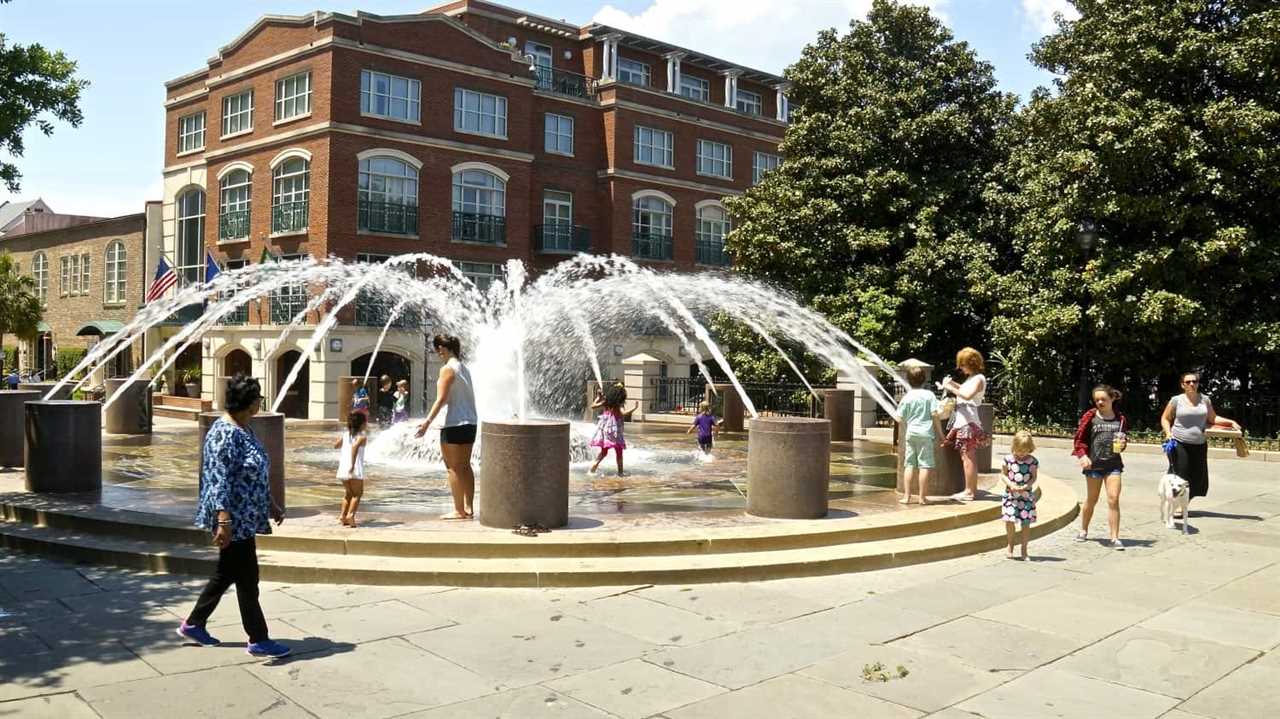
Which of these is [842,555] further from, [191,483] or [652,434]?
[652,434]

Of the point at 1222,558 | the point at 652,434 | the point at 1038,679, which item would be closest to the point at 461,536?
the point at 1038,679

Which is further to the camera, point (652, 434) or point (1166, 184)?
point (1166, 184)

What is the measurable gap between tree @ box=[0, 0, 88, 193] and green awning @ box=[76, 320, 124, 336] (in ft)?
117

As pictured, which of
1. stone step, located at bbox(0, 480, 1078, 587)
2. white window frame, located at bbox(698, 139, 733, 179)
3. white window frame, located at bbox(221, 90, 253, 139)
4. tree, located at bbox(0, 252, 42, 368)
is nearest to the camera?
stone step, located at bbox(0, 480, 1078, 587)

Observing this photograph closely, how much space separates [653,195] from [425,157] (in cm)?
1249

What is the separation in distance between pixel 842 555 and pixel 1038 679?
3.20m

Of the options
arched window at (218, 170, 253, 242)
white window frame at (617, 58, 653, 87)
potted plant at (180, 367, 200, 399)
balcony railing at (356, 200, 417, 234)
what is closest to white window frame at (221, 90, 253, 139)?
arched window at (218, 170, 253, 242)

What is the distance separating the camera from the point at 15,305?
45719 mm

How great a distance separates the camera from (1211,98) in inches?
980

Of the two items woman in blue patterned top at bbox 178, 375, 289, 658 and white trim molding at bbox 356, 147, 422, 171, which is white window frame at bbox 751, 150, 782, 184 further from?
woman in blue patterned top at bbox 178, 375, 289, 658

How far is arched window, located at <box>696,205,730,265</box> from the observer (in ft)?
167

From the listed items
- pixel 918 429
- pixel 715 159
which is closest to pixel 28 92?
pixel 918 429

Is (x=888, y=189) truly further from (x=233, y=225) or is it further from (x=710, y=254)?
(x=233, y=225)

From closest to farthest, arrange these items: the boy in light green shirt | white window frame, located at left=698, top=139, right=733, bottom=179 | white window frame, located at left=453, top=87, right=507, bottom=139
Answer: the boy in light green shirt, white window frame, located at left=453, top=87, right=507, bottom=139, white window frame, located at left=698, top=139, right=733, bottom=179
